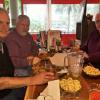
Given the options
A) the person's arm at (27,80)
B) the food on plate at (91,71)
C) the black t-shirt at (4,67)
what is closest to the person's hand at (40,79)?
the person's arm at (27,80)

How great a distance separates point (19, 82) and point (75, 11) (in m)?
5.54

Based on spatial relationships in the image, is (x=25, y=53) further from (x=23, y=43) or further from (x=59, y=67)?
(x=59, y=67)

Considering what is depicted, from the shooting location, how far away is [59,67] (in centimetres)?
174

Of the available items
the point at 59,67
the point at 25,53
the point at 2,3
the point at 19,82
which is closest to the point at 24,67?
the point at 25,53

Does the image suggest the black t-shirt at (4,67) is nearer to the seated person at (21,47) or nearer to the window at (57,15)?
the seated person at (21,47)

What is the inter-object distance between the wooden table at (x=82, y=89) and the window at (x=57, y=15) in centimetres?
501

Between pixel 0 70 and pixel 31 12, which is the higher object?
pixel 31 12

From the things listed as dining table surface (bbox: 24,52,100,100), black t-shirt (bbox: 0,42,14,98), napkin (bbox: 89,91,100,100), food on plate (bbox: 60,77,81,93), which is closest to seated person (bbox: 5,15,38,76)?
black t-shirt (bbox: 0,42,14,98)

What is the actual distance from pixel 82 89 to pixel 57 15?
5.57 m

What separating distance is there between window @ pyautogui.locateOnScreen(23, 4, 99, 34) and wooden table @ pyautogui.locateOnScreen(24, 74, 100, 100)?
5.01 m

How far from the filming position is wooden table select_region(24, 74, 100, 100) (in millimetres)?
1224

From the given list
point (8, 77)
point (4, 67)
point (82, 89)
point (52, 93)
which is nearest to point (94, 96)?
point (82, 89)

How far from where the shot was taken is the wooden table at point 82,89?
4.01 ft

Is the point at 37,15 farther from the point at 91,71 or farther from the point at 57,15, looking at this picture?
the point at 91,71
